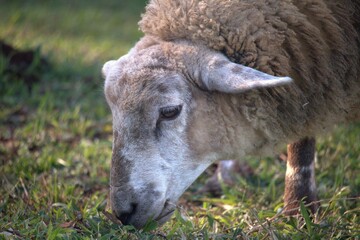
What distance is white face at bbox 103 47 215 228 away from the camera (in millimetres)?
3168

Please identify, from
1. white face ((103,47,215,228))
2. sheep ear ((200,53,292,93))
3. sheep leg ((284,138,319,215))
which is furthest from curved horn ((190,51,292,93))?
sheep leg ((284,138,319,215))

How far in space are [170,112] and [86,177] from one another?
1.50 metres

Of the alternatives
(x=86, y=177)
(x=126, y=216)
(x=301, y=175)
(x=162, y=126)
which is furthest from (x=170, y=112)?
(x=86, y=177)

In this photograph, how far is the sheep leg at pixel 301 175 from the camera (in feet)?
12.3

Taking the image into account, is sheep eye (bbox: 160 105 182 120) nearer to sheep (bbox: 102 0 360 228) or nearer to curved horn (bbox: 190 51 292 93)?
sheep (bbox: 102 0 360 228)

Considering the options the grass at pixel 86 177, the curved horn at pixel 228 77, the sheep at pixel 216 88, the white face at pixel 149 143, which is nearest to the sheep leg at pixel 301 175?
the grass at pixel 86 177

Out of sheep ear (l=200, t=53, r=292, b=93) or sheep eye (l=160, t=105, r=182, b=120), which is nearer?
sheep ear (l=200, t=53, r=292, b=93)

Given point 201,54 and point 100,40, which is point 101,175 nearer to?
point 201,54

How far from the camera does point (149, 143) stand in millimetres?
3215

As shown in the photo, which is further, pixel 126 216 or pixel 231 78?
pixel 126 216

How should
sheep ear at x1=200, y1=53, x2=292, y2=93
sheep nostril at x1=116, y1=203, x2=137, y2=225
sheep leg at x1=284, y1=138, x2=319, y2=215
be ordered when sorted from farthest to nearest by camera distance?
sheep leg at x1=284, y1=138, x2=319, y2=215, sheep nostril at x1=116, y1=203, x2=137, y2=225, sheep ear at x1=200, y1=53, x2=292, y2=93

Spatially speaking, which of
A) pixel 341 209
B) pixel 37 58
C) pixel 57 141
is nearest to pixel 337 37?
pixel 341 209

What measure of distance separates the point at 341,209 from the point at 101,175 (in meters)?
1.81

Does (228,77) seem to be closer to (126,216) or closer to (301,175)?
(126,216)
